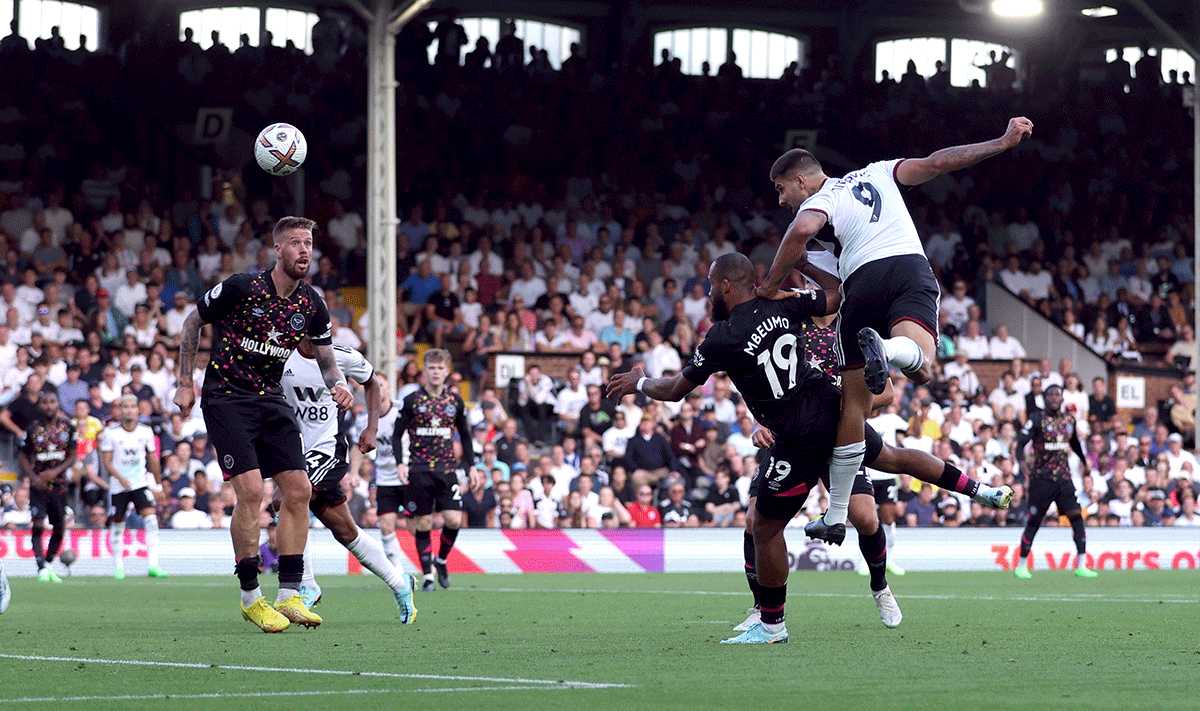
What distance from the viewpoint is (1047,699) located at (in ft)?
19.0

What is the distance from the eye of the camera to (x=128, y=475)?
18719 mm

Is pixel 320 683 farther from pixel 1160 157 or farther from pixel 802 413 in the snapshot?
pixel 1160 157

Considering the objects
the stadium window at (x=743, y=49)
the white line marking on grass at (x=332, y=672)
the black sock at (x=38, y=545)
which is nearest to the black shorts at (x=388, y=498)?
the black sock at (x=38, y=545)

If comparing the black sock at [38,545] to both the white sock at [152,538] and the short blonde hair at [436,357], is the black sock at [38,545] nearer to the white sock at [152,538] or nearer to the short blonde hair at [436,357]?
the white sock at [152,538]

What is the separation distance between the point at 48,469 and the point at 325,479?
321 inches

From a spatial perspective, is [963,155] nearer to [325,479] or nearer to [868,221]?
[868,221]

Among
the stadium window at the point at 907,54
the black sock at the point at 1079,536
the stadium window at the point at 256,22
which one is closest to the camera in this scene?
the black sock at the point at 1079,536

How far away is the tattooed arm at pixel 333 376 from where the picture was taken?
9.44 metres

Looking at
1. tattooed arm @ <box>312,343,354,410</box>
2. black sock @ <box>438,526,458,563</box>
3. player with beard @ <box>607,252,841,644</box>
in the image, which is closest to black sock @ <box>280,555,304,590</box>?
tattooed arm @ <box>312,343,354,410</box>

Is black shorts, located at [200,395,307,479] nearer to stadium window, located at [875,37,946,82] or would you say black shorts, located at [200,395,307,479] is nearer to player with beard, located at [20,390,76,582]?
player with beard, located at [20,390,76,582]

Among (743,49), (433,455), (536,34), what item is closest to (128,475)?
(433,455)

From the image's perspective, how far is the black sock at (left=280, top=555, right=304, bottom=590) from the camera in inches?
366

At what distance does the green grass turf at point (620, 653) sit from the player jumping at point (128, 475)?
5360 millimetres

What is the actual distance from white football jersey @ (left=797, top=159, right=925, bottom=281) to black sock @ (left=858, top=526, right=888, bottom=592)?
1.68 metres
